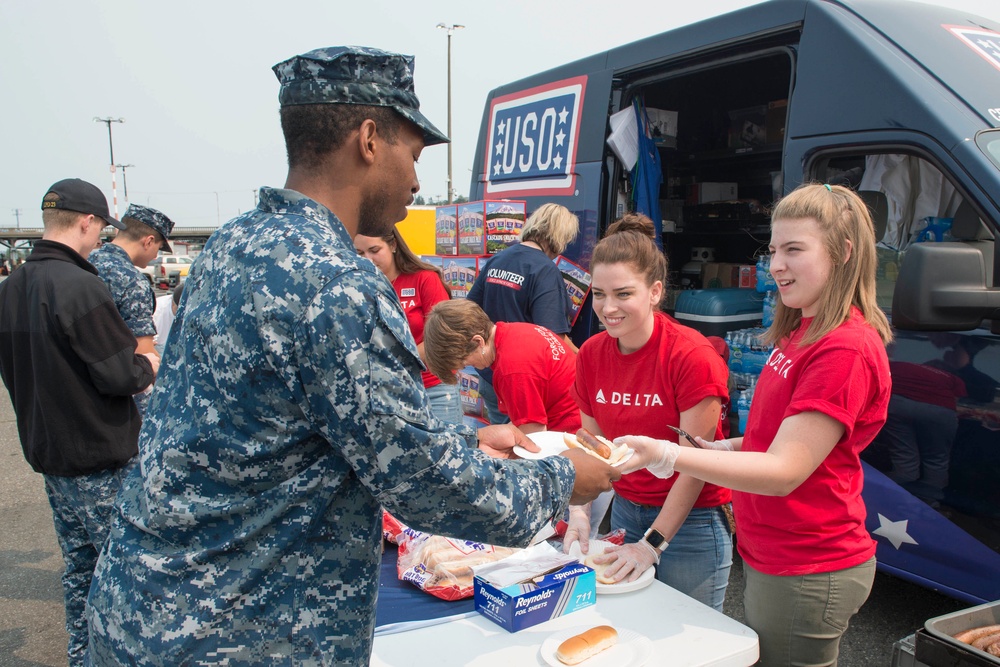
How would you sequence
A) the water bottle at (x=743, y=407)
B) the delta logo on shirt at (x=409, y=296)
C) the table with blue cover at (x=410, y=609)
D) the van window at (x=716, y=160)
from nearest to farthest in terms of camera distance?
the table with blue cover at (x=410, y=609)
the water bottle at (x=743, y=407)
the delta logo on shirt at (x=409, y=296)
the van window at (x=716, y=160)

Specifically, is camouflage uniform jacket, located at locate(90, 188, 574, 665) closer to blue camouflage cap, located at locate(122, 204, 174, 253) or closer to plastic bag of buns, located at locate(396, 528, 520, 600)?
plastic bag of buns, located at locate(396, 528, 520, 600)

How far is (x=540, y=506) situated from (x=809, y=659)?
3.30 ft

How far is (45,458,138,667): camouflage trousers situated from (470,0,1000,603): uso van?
2.93 meters

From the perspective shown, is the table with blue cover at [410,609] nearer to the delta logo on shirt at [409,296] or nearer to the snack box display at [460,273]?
the delta logo on shirt at [409,296]

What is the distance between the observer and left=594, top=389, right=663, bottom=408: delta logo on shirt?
2349 millimetres

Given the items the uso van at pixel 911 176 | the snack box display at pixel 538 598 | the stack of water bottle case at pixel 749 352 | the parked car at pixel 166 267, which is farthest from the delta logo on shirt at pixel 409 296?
the parked car at pixel 166 267

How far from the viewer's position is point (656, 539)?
7.15ft

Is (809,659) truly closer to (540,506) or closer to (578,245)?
(540,506)

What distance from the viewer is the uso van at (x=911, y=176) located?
8.54ft

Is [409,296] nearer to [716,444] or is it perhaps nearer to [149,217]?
[149,217]

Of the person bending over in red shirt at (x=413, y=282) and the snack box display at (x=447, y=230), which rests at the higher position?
the snack box display at (x=447, y=230)

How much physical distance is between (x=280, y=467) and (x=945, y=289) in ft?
7.02

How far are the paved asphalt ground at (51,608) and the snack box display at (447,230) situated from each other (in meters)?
2.93

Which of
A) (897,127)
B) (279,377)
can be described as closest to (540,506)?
(279,377)
